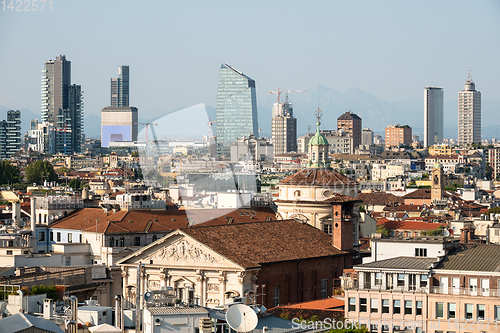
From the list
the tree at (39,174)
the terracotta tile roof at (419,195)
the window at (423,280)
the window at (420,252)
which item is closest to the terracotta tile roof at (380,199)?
the terracotta tile roof at (419,195)

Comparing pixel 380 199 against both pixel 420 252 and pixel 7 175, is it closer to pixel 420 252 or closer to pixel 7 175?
pixel 7 175

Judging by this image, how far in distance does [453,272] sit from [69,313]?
11.6 meters

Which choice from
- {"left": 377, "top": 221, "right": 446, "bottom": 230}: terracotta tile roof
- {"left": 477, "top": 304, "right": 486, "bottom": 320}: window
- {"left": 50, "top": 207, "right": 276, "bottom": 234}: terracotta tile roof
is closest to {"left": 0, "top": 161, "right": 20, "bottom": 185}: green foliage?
{"left": 377, "top": 221, "right": 446, "bottom": 230}: terracotta tile roof

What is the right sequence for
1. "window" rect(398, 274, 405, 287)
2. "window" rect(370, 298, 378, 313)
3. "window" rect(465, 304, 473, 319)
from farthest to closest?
"window" rect(398, 274, 405, 287), "window" rect(370, 298, 378, 313), "window" rect(465, 304, 473, 319)

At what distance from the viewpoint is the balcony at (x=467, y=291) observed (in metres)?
35.3

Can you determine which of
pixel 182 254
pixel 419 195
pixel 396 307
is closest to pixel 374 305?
pixel 396 307

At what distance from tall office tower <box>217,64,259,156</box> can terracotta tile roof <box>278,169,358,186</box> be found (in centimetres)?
486

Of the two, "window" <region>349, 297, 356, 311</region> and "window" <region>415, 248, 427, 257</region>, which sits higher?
"window" <region>415, 248, 427, 257</region>

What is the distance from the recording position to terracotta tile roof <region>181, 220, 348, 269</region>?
47312 millimetres

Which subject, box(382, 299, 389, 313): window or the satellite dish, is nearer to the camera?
the satellite dish

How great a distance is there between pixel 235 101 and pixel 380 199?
2605 inches

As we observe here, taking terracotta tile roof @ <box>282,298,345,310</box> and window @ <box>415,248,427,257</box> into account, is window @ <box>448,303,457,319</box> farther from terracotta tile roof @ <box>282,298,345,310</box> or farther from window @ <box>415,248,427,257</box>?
window @ <box>415,248,427,257</box>

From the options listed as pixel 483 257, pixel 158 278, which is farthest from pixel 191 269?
pixel 483 257

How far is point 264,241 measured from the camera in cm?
4978
